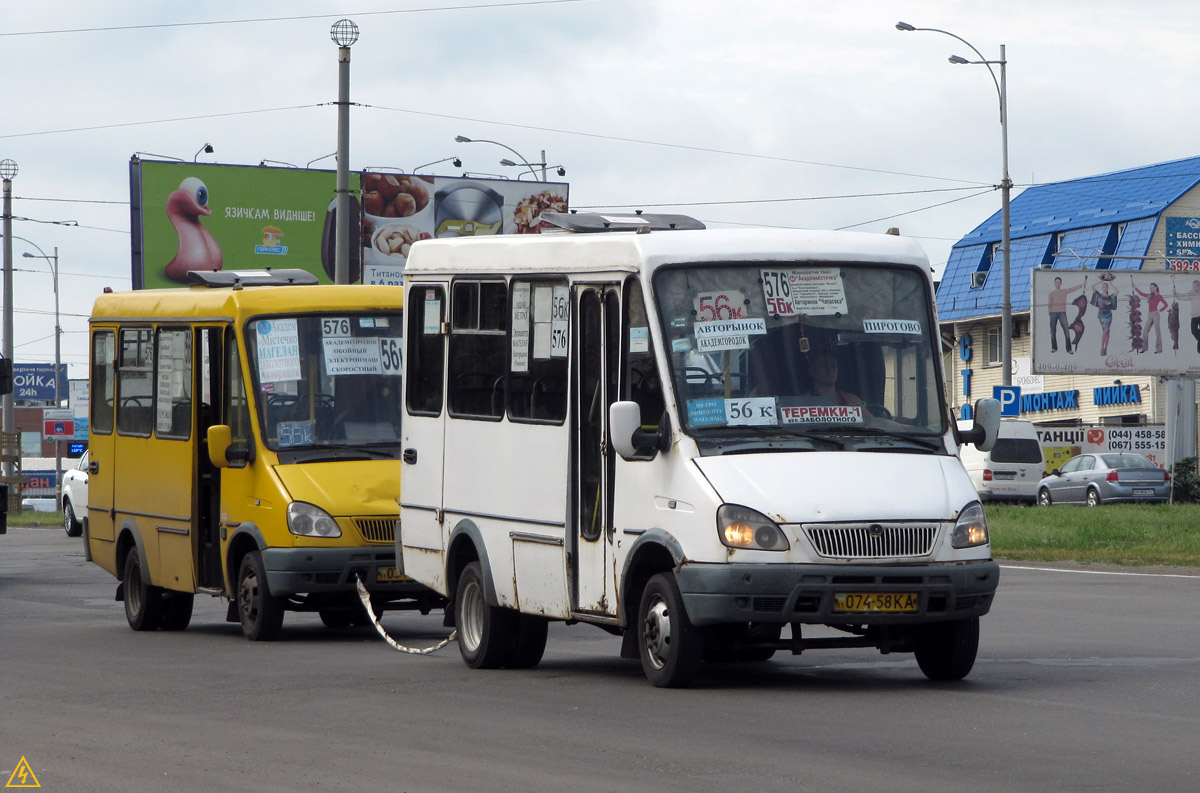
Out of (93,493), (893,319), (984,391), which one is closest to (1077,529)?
(93,493)

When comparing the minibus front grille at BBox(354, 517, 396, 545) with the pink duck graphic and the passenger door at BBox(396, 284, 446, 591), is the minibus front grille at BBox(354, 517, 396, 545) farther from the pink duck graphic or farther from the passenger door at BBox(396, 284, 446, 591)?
the pink duck graphic

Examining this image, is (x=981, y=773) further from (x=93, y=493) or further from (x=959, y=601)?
(x=93, y=493)

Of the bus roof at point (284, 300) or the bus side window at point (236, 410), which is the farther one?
the bus roof at point (284, 300)

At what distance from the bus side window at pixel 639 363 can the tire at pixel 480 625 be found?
77.6 inches

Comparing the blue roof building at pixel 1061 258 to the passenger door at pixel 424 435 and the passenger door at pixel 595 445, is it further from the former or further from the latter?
the passenger door at pixel 595 445

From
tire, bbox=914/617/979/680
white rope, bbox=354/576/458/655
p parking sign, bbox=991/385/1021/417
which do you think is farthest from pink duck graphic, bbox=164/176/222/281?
tire, bbox=914/617/979/680

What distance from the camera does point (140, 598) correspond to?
1716 cm

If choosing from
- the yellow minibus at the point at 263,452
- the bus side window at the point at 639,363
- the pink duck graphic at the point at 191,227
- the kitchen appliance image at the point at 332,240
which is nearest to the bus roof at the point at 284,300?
the yellow minibus at the point at 263,452

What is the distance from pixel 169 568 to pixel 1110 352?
39.2 metres

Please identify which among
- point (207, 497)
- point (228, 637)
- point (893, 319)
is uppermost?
point (893, 319)

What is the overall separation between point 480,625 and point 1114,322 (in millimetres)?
41717

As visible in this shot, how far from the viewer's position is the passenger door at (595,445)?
38.1 feet

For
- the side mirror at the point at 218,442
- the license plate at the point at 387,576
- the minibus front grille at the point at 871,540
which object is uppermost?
the side mirror at the point at 218,442

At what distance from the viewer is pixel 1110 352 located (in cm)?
5219
